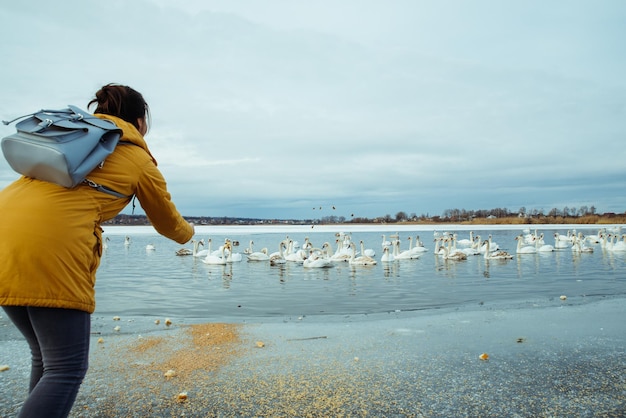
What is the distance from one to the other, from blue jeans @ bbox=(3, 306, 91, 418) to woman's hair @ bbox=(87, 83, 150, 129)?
117cm

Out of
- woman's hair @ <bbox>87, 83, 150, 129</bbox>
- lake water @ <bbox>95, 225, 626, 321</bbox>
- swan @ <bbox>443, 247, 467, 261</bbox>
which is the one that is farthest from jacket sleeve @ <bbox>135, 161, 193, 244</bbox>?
swan @ <bbox>443, 247, 467, 261</bbox>

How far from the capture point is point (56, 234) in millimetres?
2248

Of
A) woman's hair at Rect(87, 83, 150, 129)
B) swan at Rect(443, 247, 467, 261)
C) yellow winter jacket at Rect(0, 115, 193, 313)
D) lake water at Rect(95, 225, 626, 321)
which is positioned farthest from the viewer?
swan at Rect(443, 247, 467, 261)

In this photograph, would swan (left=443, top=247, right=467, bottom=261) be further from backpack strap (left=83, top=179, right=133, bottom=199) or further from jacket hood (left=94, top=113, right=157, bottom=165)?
backpack strap (left=83, top=179, right=133, bottom=199)

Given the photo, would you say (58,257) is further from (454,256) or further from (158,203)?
(454,256)

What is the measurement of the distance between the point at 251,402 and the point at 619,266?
59.8 feet

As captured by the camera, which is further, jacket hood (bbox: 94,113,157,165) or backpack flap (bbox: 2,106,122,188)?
jacket hood (bbox: 94,113,157,165)

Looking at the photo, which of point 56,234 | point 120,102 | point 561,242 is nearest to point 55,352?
point 56,234

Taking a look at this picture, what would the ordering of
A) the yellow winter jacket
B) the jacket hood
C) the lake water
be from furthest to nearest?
the lake water → the jacket hood → the yellow winter jacket

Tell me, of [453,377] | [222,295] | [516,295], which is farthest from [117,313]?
[516,295]

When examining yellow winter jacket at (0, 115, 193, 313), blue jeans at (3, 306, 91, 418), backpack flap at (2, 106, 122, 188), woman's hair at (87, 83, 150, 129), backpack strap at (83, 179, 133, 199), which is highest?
woman's hair at (87, 83, 150, 129)

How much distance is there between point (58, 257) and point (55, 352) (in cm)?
49

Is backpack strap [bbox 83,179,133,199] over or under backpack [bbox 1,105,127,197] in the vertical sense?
under

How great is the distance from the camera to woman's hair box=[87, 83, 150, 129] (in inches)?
113
